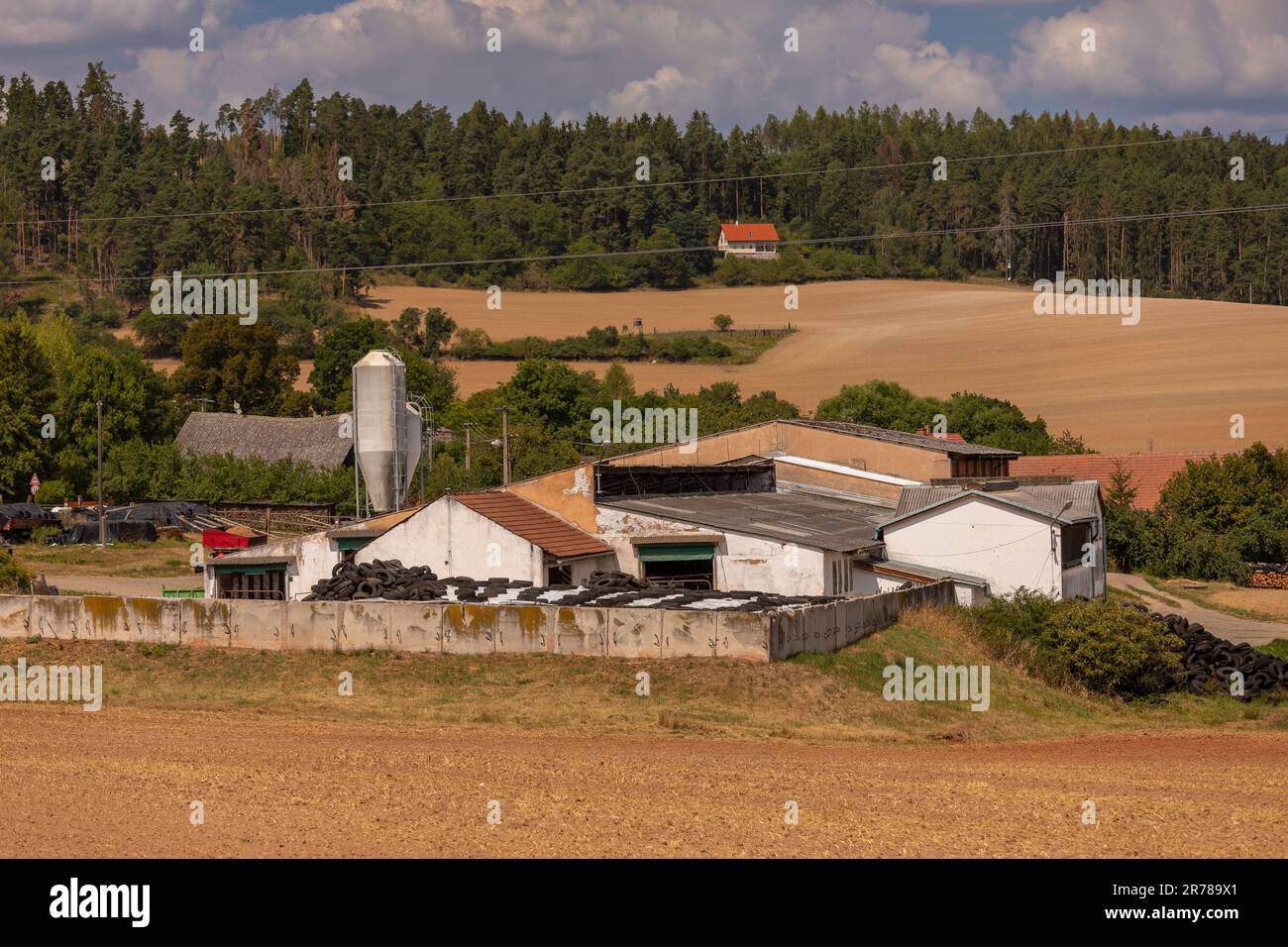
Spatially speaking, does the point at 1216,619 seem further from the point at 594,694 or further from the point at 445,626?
the point at 445,626

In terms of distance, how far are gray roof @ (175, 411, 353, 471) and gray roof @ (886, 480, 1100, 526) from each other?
41994mm

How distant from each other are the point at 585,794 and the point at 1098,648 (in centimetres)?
1854

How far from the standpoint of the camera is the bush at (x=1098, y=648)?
3469cm

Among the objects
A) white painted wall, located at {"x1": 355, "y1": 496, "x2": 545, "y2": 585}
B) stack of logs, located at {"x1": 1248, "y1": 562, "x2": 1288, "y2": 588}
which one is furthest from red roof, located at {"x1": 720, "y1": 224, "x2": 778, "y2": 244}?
white painted wall, located at {"x1": 355, "y1": 496, "x2": 545, "y2": 585}

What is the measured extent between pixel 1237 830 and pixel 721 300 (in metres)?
134

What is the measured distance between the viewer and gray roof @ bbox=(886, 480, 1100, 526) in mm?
42216

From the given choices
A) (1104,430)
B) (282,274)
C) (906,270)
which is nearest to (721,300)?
(906,270)

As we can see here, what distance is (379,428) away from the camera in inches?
Answer: 1956

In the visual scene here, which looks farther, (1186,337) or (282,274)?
(282,274)

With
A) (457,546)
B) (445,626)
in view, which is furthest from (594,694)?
(457,546)

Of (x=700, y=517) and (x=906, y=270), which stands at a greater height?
(x=906, y=270)

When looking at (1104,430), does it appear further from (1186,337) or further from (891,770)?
(891,770)

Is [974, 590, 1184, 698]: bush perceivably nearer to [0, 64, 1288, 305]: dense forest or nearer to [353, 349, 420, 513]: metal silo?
[353, 349, 420, 513]: metal silo
